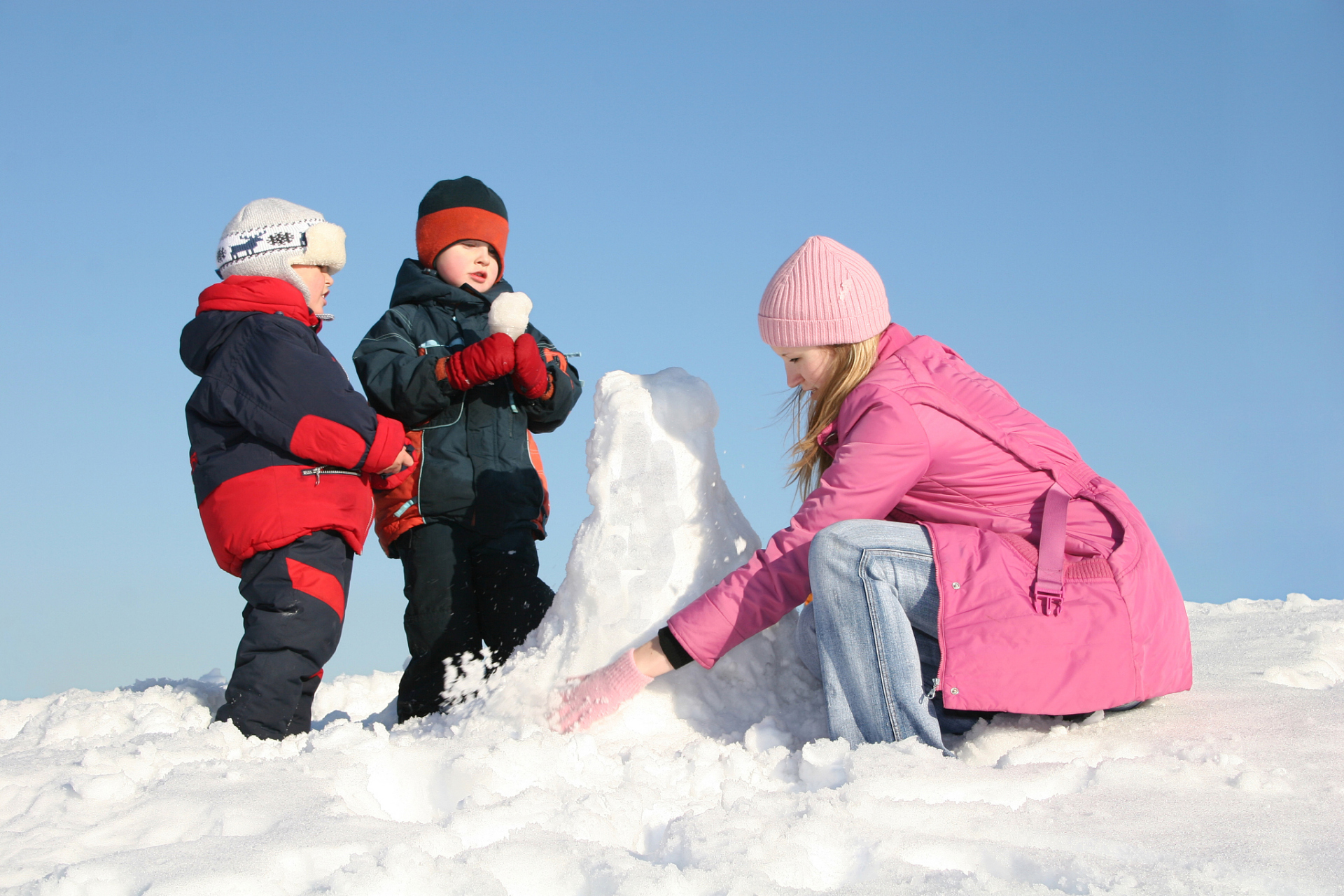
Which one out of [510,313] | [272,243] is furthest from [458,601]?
[272,243]

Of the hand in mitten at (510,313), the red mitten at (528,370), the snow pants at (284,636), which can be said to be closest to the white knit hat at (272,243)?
the hand in mitten at (510,313)

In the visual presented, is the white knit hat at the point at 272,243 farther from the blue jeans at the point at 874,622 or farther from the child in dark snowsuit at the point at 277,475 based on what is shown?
the blue jeans at the point at 874,622

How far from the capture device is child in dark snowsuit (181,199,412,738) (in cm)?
351

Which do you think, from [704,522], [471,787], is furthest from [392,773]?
[704,522]

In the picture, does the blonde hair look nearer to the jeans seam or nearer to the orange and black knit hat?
the jeans seam

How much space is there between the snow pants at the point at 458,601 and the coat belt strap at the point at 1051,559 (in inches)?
83.0

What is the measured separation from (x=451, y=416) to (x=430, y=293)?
57cm

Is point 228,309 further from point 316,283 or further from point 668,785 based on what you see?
point 668,785

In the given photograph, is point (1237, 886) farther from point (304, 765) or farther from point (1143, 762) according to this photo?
point (304, 765)

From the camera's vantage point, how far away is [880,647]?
8.79ft

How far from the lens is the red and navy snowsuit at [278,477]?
352 centimetres

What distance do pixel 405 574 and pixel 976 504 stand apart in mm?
2473

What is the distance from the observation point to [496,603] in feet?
13.6

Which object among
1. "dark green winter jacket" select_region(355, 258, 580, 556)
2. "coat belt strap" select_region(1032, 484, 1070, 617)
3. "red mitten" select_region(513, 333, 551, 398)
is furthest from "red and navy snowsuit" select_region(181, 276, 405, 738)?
"coat belt strap" select_region(1032, 484, 1070, 617)
